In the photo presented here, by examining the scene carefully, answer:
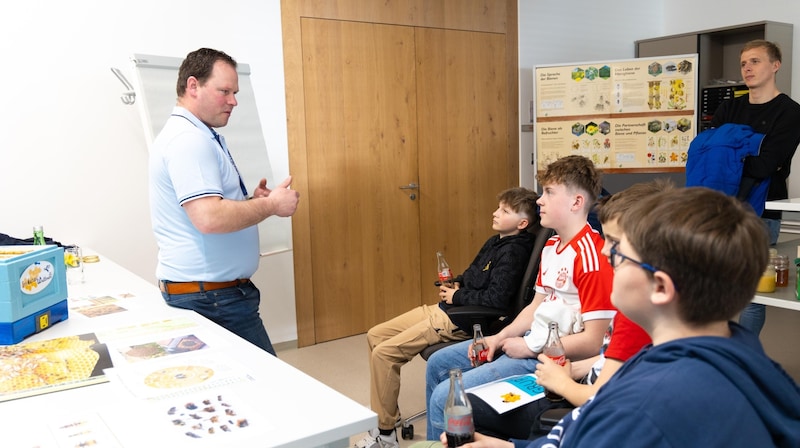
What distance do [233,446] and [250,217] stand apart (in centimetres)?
106

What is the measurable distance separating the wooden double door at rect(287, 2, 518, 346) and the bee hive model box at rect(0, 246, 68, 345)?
226cm

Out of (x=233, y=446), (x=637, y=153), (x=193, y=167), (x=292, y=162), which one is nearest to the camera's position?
(x=233, y=446)

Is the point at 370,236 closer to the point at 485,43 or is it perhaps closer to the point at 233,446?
the point at 485,43

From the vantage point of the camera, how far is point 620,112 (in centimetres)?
497

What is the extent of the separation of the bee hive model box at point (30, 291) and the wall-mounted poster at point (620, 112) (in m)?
3.72

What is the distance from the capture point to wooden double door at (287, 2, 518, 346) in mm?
4367

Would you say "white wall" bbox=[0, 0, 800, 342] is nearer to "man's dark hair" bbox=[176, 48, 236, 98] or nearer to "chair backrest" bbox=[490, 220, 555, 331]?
"man's dark hair" bbox=[176, 48, 236, 98]

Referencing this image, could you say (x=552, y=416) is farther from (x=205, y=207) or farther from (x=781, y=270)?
(x=781, y=270)

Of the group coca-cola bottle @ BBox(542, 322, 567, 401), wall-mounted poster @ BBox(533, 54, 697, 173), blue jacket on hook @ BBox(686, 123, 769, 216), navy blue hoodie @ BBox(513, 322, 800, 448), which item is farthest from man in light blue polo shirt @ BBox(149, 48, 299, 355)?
wall-mounted poster @ BBox(533, 54, 697, 173)

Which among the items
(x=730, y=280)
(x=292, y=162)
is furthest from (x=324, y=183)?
(x=730, y=280)

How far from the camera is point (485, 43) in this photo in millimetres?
5035

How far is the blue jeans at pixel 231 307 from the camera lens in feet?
7.32

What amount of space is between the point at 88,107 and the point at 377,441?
2.38 metres

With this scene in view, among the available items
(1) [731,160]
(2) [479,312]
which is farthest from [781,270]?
(2) [479,312]
